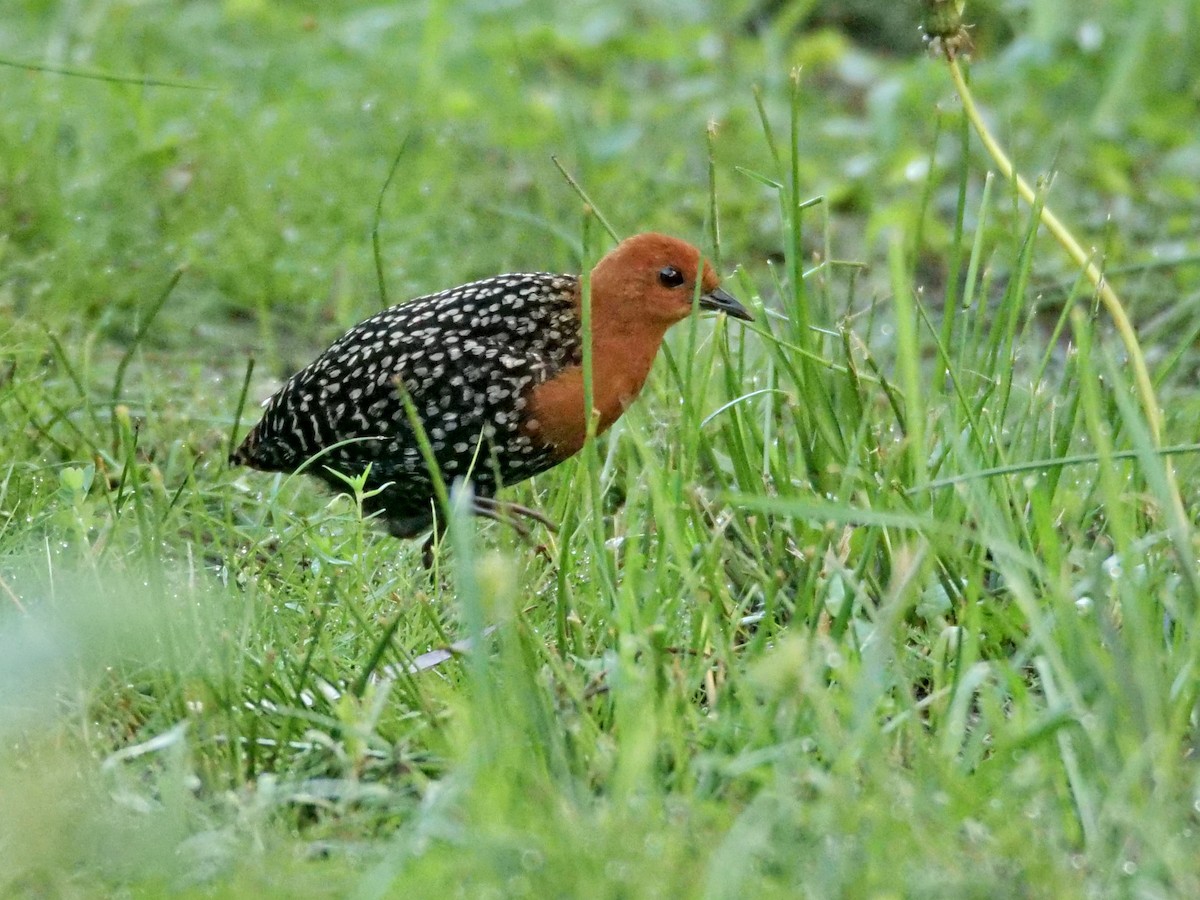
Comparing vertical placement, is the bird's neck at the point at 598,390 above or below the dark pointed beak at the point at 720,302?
below

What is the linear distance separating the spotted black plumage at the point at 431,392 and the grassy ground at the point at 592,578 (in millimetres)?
152

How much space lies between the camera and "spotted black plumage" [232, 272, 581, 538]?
3.86 meters

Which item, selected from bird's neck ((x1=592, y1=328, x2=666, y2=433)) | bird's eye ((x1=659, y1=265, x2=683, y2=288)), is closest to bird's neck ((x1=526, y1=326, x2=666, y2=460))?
bird's neck ((x1=592, y1=328, x2=666, y2=433))

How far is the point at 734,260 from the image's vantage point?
6.27 m

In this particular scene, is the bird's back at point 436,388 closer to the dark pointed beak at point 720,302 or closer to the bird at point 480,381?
the bird at point 480,381

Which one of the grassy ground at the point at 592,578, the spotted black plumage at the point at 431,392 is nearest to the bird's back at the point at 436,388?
the spotted black plumage at the point at 431,392

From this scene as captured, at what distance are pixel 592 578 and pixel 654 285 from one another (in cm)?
101

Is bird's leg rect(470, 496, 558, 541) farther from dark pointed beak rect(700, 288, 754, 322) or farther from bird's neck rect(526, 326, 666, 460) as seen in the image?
dark pointed beak rect(700, 288, 754, 322)

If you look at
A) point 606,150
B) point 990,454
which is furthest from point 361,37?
point 990,454

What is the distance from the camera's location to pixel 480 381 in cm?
386

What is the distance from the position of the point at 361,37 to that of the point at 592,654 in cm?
490

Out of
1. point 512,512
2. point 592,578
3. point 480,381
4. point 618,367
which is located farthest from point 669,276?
point 592,578

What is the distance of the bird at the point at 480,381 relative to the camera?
3.85m

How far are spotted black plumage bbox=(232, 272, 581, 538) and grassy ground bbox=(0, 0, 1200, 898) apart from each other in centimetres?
15
